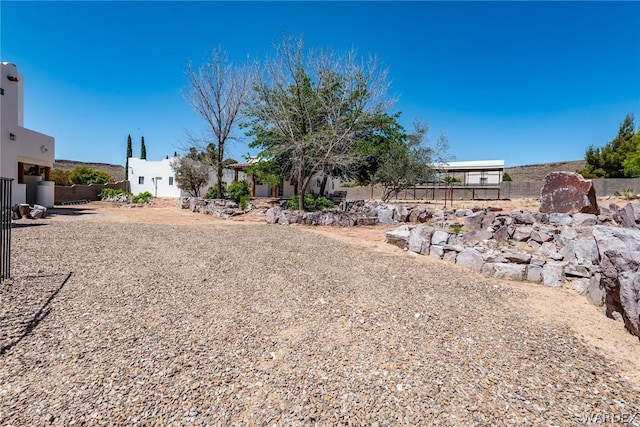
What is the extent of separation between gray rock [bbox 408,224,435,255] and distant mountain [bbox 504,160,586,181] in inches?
1492

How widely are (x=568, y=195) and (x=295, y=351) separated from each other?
12359mm

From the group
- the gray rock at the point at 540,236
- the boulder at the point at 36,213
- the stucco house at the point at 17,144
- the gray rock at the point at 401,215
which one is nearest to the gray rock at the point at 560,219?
the gray rock at the point at 540,236

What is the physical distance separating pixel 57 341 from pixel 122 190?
94.0 feet

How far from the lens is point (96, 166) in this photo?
46.2 meters

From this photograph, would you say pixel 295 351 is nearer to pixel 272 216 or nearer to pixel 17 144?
pixel 272 216

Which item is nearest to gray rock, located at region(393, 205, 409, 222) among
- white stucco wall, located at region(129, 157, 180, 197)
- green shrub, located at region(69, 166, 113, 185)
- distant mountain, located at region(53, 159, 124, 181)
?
white stucco wall, located at region(129, 157, 180, 197)

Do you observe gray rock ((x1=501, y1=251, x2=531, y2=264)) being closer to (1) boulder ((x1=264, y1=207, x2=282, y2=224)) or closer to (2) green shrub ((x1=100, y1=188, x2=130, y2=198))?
(1) boulder ((x1=264, y1=207, x2=282, y2=224))

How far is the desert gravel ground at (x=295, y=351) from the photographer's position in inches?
88.4

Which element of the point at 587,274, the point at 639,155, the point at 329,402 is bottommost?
the point at 329,402

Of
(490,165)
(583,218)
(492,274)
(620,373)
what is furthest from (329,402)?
(490,165)

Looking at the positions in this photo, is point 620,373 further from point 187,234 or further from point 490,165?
point 490,165

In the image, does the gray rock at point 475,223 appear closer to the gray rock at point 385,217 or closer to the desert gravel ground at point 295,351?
the gray rock at point 385,217

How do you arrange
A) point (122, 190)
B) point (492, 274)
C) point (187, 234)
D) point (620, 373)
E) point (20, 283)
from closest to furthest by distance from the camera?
point (620, 373), point (20, 283), point (492, 274), point (187, 234), point (122, 190)

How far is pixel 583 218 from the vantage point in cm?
987
